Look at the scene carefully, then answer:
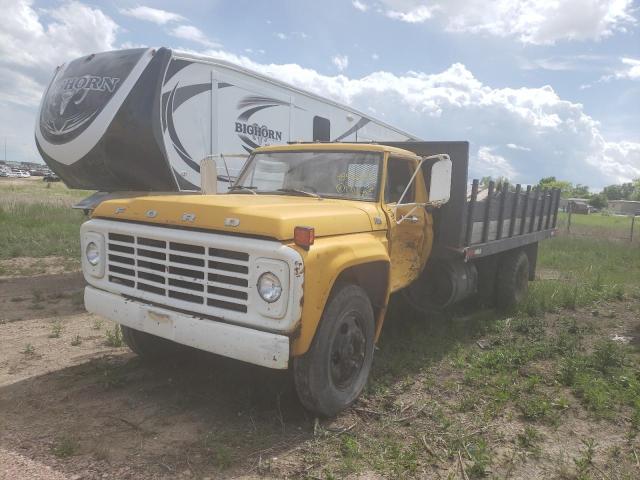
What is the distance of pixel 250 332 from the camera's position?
319 centimetres

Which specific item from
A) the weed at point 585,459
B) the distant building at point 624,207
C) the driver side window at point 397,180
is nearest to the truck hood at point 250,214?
the driver side window at point 397,180

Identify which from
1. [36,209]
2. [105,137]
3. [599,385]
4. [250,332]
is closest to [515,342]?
[599,385]

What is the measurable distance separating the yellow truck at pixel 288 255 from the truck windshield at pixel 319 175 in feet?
0.04

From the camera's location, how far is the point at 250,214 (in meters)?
3.30

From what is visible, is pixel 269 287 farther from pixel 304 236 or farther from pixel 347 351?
pixel 347 351

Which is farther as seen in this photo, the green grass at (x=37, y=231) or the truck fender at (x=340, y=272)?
the green grass at (x=37, y=231)

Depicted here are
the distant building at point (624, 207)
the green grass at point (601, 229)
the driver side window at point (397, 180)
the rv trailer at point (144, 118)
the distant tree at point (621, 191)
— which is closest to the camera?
the driver side window at point (397, 180)

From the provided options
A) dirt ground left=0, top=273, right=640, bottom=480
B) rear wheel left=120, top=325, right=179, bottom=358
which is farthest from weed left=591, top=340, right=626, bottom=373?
rear wheel left=120, top=325, right=179, bottom=358

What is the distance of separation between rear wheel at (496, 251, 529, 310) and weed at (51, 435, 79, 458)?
18.5ft

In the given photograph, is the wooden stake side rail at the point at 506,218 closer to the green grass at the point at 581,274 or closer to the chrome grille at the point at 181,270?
the green grass at the point at 581,274

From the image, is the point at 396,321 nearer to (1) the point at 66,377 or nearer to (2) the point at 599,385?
(2) the point at 599,385

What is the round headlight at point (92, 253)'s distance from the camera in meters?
3.99

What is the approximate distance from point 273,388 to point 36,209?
1437cm

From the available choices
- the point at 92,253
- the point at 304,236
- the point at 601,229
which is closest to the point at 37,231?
the point at 92,253
